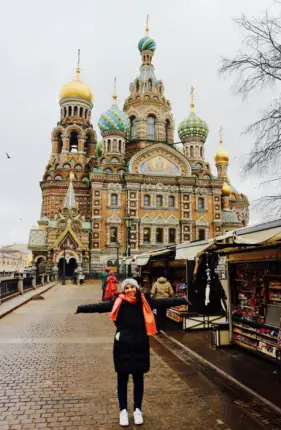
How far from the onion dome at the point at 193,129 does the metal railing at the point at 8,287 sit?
→ 3631 centimetres

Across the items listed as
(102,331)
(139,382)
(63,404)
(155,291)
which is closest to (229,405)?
(139,382)

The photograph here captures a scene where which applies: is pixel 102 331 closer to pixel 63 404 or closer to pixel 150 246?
pixel 63 404

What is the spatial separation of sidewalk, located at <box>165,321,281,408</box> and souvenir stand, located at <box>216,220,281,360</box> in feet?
0.67

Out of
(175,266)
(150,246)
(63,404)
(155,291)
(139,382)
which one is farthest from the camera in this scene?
(150,246)

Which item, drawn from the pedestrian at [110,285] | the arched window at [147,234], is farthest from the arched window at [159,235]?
the pedestrian at [110,285]

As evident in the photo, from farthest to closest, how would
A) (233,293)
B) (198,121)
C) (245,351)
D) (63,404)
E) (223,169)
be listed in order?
1. (223,169)
2. (198,121)
3. (233,293)
4. (245,351)
5. (63,404)

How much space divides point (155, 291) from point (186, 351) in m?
2.21

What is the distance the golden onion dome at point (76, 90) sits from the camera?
52.5 meters

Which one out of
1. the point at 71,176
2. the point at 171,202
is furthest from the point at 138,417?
the point at 71,176

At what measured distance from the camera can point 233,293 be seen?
851 cm

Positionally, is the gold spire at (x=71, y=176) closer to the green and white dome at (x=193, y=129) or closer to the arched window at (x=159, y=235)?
the arched window at (x=159, y=235)

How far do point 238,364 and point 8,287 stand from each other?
14318 mm

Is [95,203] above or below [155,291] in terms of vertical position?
above

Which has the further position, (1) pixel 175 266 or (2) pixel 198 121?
(2) pixel 198 121
